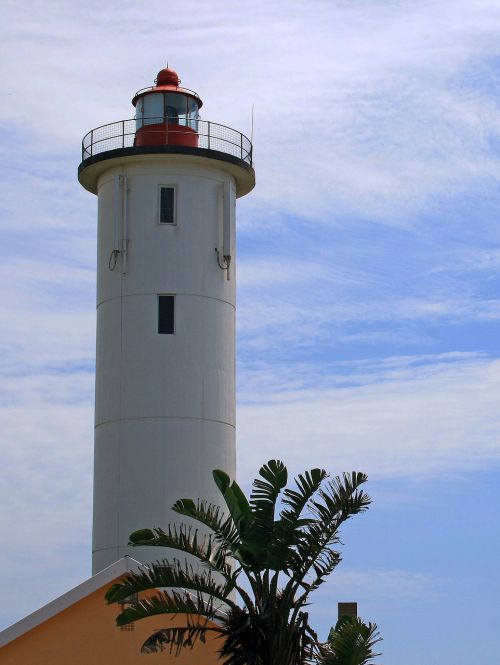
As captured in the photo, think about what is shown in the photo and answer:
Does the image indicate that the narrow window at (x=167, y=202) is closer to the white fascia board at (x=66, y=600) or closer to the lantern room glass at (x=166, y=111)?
the lantern room glass at (x=166, y=111)

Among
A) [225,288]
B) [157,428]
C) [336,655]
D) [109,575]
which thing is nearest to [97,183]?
[225,288]

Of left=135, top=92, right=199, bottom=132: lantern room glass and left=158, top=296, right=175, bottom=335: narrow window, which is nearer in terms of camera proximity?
left=158, top=296, right=175, bottom=335: narrow window

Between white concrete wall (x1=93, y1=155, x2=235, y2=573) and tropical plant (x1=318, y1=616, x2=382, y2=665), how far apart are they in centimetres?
976

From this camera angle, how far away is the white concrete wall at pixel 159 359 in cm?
3453

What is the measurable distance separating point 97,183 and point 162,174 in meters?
2.11

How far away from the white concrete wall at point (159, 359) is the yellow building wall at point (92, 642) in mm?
6993

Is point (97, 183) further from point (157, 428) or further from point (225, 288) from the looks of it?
point (157, 428)

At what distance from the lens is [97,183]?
37.6 metres

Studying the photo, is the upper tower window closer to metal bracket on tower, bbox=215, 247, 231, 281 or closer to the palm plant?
metal bracket on tower, bbox=215, 247, 231, 281

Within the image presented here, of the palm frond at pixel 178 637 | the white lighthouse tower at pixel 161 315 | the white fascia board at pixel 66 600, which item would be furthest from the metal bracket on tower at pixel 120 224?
the palm frond at pixel 178 637

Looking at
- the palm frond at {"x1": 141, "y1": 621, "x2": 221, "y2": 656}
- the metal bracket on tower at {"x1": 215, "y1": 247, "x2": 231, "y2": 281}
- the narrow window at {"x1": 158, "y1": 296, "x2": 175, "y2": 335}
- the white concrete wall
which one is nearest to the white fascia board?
the palm frond at {"x1": 141, "y1": 621, "x2": 221, "y2": 656}

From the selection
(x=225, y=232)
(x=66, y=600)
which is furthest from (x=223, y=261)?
(x=66, y=600)

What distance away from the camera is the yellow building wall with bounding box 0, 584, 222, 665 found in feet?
86.3

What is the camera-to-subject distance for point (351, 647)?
24.1m
